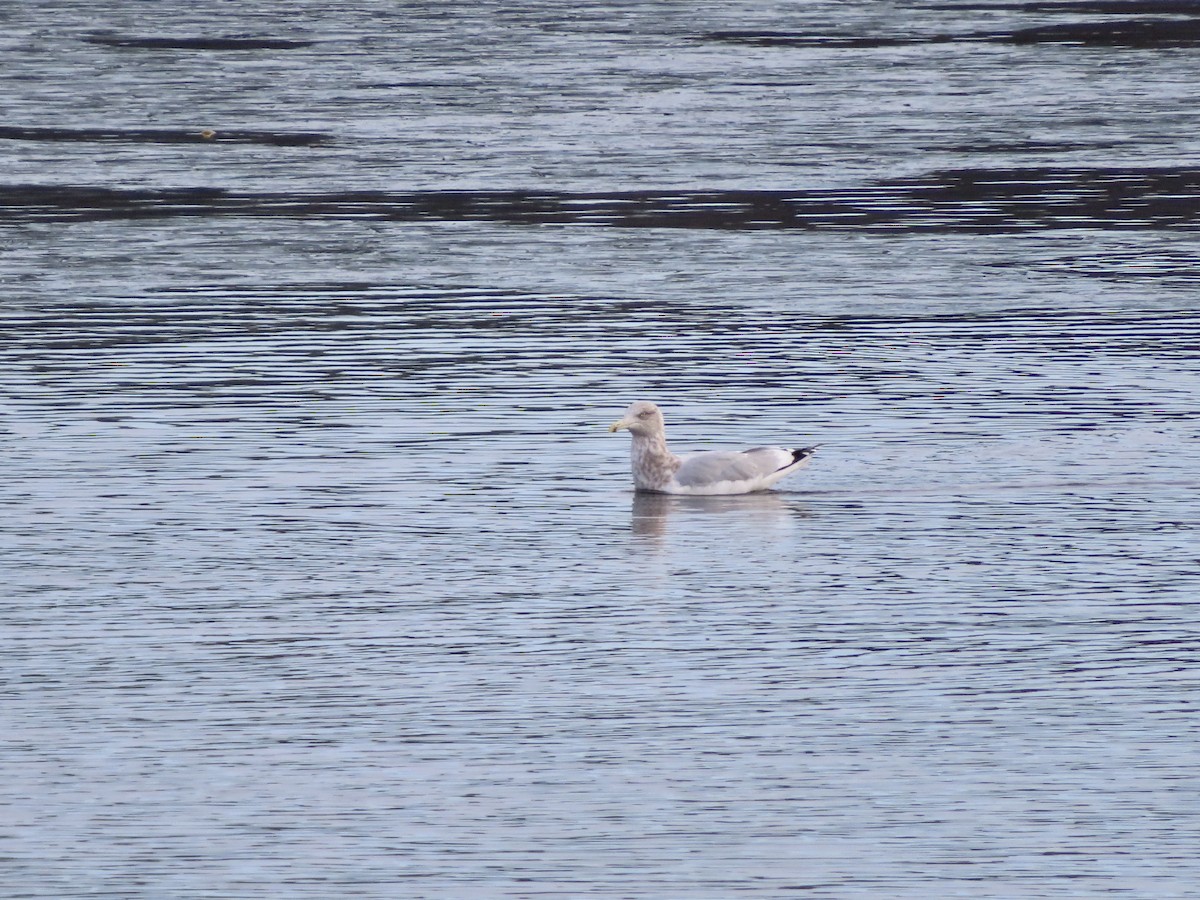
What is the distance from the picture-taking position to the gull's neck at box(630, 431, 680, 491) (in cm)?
1196

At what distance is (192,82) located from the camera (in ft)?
93.0

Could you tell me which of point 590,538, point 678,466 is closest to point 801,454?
point 678,466

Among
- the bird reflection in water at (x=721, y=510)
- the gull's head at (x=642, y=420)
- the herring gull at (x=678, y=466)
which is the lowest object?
the bird reflection in water at (x=721, y=510)

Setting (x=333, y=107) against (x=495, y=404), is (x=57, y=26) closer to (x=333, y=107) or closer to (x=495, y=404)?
(x=333, y=107)

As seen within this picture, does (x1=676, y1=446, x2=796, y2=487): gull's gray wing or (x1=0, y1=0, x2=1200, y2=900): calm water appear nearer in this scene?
(x1=0, y1=0, x2=1200, y2=900): calm water

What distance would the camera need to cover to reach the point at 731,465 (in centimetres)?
1194

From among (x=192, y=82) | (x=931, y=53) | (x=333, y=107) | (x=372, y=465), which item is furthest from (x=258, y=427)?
(x=931, y=53)

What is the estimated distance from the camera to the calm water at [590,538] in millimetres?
7617

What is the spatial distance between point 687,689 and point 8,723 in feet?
6.93

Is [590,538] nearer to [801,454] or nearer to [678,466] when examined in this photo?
[678,466]

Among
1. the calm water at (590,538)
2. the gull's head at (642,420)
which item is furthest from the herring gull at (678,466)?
the calm water at (590,538)

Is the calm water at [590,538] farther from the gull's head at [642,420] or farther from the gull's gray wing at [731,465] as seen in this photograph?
the gull's head at [642,420]

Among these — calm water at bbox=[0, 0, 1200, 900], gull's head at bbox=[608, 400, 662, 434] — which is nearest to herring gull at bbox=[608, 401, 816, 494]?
gull's head at bbox=[608, 400, 662, 434]

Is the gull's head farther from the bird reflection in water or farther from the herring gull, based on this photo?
the bird reflection in water
